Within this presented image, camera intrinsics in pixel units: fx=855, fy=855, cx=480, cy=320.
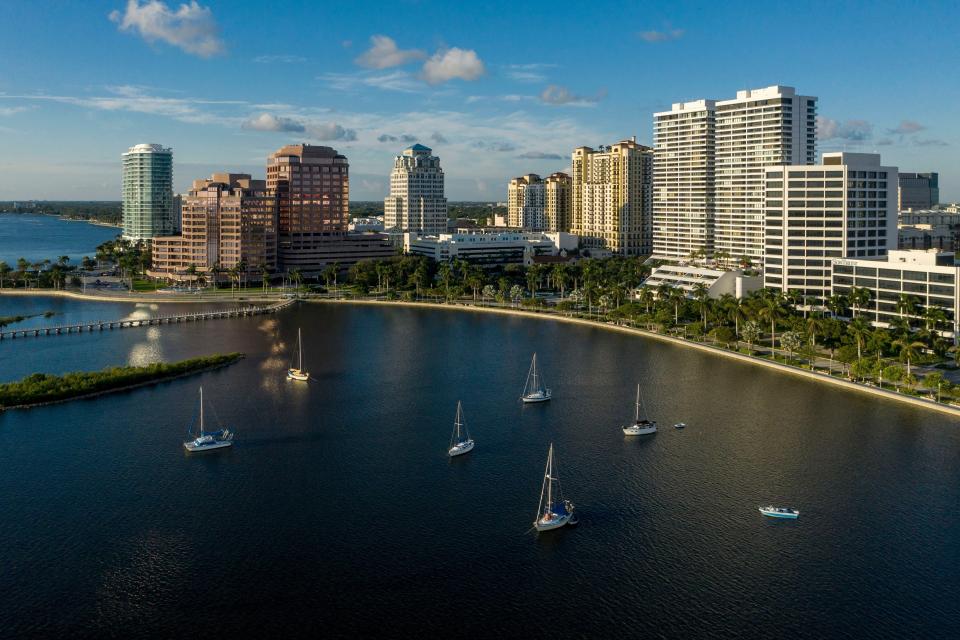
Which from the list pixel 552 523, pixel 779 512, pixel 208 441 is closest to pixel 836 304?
pixel 779 512

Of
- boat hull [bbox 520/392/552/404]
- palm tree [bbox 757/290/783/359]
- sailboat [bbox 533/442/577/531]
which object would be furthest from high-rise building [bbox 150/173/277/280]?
sailboat [bbox 533/442/577/531]

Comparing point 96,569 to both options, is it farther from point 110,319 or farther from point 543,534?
point 110,319

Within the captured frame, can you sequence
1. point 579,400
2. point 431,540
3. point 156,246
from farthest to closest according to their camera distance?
point 156,246
point 579,400
point 431,540

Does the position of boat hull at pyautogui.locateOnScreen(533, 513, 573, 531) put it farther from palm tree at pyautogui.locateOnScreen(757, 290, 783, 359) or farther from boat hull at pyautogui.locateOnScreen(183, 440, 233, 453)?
palm tree at pyautogui.locateOnScreen(757, 290, 783, 359)

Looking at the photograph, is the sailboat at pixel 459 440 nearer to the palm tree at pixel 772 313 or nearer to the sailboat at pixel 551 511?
the sailboat at pixel 551 511

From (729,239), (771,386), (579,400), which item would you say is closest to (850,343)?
(771,386)

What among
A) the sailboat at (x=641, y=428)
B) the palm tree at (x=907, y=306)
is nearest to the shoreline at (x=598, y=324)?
the palm tree at (x=907, y=306)
